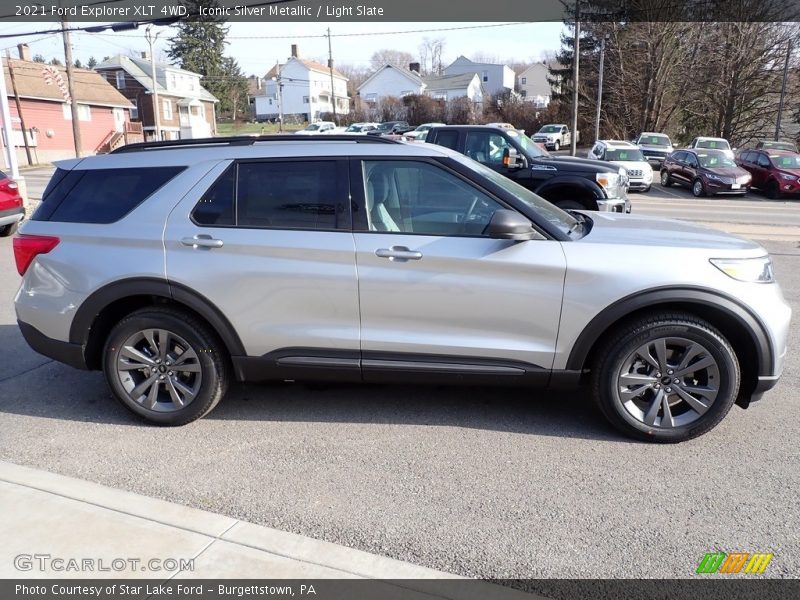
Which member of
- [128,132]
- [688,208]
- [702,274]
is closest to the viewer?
[702,274]

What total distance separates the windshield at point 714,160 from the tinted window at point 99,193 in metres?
21.5

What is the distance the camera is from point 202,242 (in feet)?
13.0

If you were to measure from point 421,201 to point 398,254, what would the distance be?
0.46m

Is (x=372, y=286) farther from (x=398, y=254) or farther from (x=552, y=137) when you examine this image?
(x=552, y=137)

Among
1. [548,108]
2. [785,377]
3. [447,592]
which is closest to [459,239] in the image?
[447,592]

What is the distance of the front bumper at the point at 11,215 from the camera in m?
11.3

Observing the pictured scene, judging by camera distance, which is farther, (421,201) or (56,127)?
(56,127)

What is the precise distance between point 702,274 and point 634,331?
19.8 inches

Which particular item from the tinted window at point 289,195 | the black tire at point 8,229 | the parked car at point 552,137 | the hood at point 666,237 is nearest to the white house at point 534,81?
the parked car at point 552,137

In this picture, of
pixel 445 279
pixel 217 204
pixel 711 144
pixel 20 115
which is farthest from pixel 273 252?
pixel 20 115

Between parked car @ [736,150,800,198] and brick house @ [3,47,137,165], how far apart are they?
36323mm

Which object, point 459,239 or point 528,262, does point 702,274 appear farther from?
point 459,239

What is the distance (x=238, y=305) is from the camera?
396cm

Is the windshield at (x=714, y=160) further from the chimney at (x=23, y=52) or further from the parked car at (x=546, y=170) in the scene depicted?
the chimney at (x=23, y=52)
